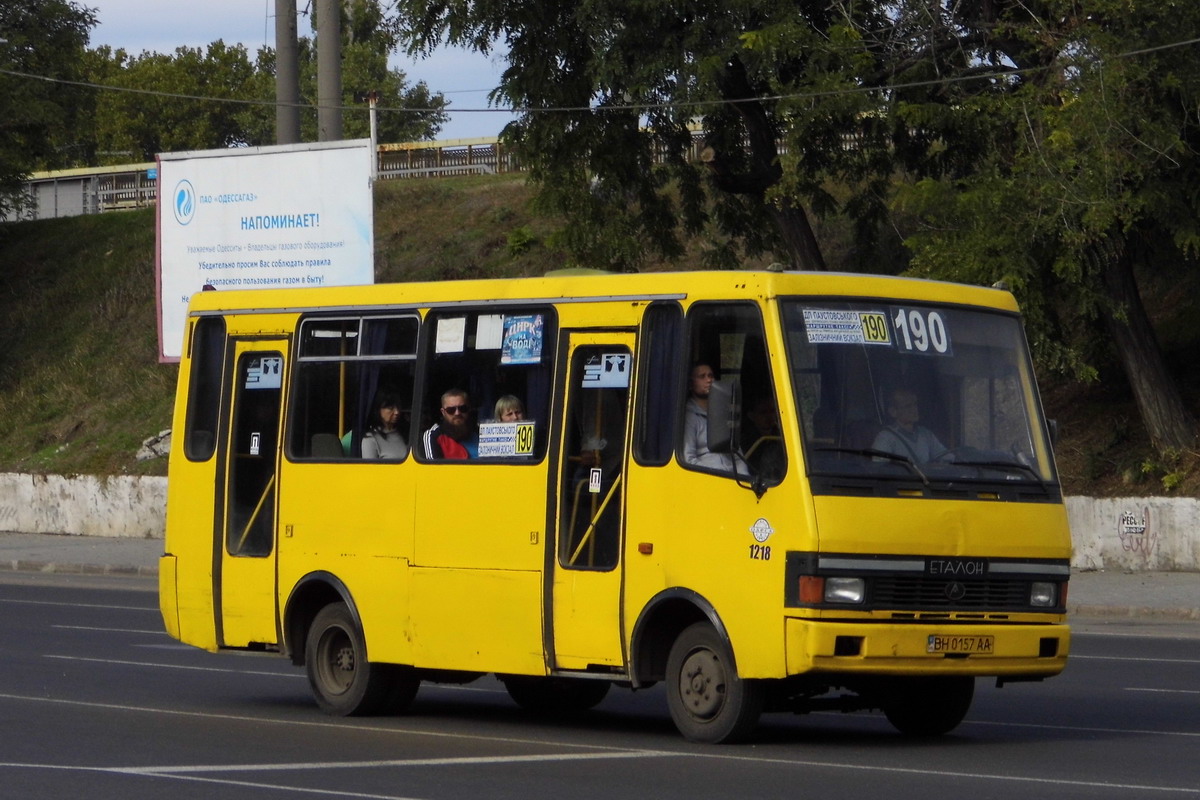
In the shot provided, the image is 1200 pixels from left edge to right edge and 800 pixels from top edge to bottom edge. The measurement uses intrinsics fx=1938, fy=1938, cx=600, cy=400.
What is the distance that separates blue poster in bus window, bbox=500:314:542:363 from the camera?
454 inches

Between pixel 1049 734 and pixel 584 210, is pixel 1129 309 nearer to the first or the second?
pixel 584 210

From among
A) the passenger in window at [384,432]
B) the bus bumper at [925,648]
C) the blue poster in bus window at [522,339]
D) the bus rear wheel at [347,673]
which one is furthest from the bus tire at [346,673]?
the bus bumper at [925,648]

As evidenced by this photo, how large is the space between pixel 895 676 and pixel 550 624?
2.01 metres

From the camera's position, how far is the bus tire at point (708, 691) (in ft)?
33.4

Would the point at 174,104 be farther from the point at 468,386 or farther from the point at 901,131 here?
the point at 468,386

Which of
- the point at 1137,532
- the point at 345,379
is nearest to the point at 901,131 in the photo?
the point at 1137,532

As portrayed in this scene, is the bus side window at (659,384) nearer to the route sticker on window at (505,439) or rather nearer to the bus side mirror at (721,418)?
the bus side mirror at (721,418)

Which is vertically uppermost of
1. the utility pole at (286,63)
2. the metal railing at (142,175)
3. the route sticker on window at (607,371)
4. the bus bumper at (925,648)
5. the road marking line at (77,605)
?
the metal railing at (142,175)

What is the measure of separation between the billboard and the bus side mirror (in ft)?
68.6

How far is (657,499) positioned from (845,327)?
1.39 metres

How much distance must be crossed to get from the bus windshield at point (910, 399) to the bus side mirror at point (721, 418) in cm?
36

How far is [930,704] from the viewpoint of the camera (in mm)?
11312

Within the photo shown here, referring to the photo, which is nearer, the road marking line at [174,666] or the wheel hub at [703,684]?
the wheel hub at [703,684]

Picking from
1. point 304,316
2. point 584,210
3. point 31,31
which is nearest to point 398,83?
point 31,31
